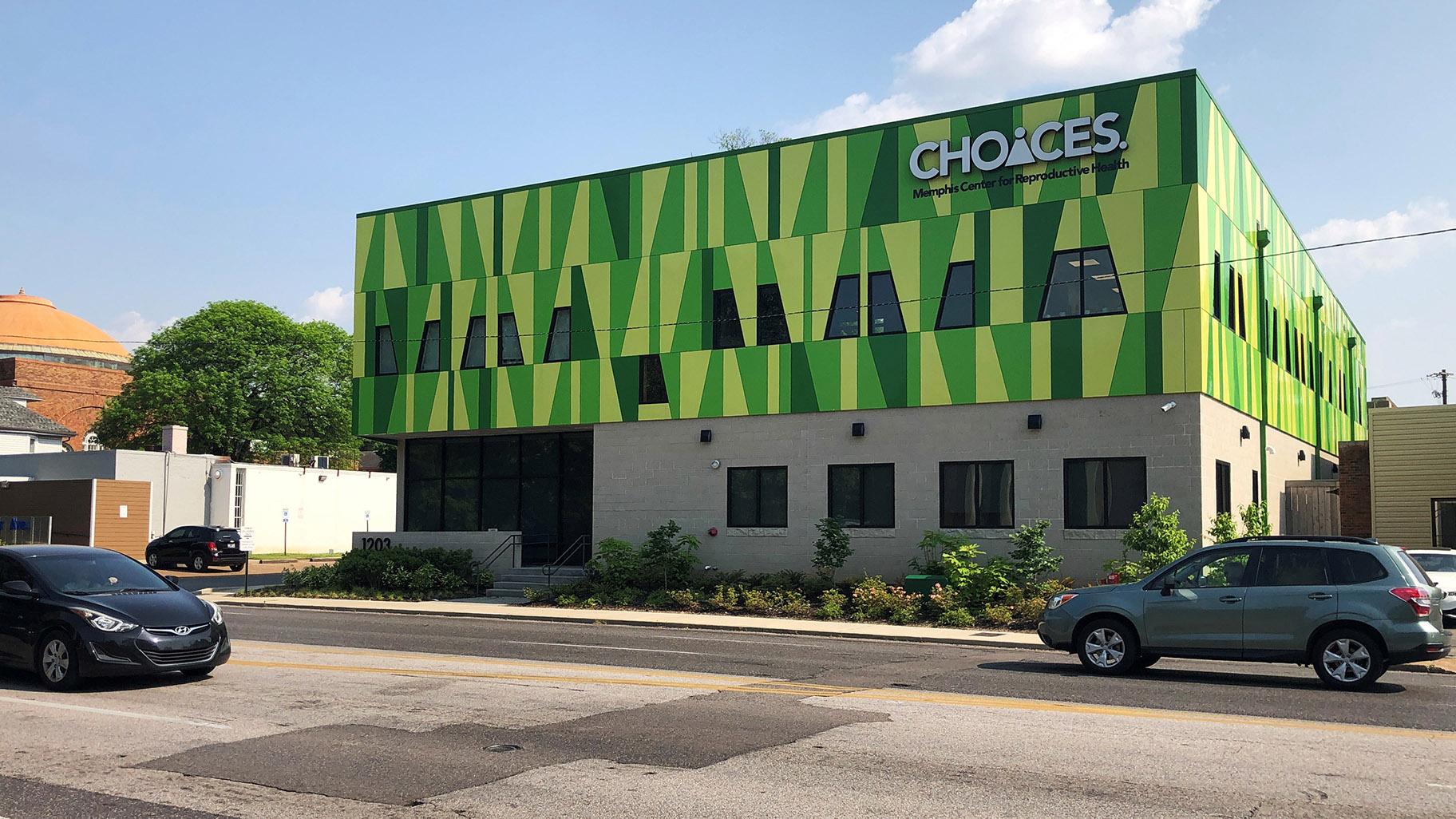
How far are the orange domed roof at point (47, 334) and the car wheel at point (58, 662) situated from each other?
3447 inches

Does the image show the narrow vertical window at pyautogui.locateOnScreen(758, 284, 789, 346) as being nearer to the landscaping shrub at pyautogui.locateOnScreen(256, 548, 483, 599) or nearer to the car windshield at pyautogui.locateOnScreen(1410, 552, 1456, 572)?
the landscaping shrub at pyautogui.locateOnScreen(256, 548, 483, 599)

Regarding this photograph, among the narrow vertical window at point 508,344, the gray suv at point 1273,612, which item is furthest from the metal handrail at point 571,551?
the gray suv at point 1273,612

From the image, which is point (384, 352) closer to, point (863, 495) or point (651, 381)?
point (651, 381)

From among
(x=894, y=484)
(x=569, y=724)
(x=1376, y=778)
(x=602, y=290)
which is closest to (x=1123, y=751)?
(x=1376, y=778)

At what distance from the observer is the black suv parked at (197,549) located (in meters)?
41.6

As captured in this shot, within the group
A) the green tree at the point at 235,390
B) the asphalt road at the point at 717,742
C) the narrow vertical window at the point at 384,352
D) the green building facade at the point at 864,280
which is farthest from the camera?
the green tree at the point at 235,390

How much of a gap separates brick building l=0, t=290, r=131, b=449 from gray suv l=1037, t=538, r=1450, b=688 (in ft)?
238

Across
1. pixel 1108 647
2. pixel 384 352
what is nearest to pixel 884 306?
pixel 1108 647

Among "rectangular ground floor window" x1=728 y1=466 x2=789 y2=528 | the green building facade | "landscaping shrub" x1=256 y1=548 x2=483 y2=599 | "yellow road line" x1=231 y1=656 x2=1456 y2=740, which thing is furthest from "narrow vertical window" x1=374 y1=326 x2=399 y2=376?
"yellow road line" x1=231 y1=656 x2=1456 y2=740

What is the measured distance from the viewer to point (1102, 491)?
2436cm

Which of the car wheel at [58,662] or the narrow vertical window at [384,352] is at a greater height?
the narrow vertical window at [384,352]

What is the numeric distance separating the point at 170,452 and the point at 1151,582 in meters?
46.6

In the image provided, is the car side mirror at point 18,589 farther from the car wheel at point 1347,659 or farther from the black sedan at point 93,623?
the car wheel at point 1347,659

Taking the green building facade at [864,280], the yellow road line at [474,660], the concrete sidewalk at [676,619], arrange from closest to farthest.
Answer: the yellow road line at [474,660], the concrete sidewalk at [676,619], the green building facade at [864,280]
